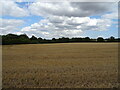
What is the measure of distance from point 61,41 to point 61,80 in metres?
61.0

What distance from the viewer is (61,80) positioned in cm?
713

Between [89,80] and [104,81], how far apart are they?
0.67 m

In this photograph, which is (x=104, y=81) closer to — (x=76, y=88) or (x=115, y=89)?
Result: (x=115, y=89)

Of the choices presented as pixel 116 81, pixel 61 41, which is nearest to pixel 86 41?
pixel 61 41

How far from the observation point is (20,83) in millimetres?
6727

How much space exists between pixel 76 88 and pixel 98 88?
0.85 meters

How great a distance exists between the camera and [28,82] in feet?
22.7

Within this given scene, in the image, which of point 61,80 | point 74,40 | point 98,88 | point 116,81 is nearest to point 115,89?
point 98,88

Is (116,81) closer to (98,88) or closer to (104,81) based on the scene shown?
(104,81)

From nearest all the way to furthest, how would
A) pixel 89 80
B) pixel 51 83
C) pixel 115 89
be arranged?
1. pixel 115 89
2. pixel 51 83
3. pixel 89 80

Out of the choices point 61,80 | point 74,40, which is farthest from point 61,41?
point 61,80

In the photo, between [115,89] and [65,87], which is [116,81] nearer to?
[115,89]

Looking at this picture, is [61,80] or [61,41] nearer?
[61,80]

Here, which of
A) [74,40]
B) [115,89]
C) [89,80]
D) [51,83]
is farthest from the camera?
[74,40]
